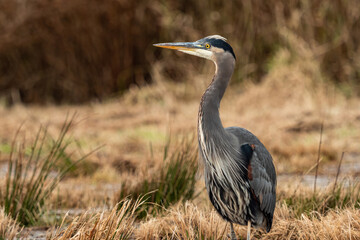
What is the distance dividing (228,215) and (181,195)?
1.04 metres

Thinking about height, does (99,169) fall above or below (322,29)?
below

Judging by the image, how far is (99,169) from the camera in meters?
6.85

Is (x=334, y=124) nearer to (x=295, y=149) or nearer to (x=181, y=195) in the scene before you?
(x=295, y=149)

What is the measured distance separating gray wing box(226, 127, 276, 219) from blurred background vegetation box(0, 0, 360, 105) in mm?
7759

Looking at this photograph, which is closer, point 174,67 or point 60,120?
point 60,120

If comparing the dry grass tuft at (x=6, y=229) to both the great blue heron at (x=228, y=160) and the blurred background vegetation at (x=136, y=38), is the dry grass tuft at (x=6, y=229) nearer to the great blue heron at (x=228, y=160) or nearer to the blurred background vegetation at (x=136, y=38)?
the great blue heron at (x=228, y=160)

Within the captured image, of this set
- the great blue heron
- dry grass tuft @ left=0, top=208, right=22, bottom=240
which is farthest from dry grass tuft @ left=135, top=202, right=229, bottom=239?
dry grass tuft @ left=0, top=208, right=22, bottom=240

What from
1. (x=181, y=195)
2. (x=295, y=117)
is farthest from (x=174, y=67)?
(x=181, y=195)

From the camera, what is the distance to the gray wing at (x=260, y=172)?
3486mm

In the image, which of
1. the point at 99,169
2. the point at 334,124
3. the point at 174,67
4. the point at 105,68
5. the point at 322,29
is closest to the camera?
the point at 99,169

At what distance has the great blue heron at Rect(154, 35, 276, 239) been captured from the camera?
341 centimetres

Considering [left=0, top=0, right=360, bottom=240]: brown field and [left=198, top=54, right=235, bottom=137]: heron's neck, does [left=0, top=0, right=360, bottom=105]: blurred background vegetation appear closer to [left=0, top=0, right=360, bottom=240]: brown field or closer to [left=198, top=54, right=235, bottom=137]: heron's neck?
[left=0, top=0, right=360, bottom=240]: brown field

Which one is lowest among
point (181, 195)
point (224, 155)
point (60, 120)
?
point (60, 120)

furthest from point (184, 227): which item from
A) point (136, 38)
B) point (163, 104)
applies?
point (136, 38)
